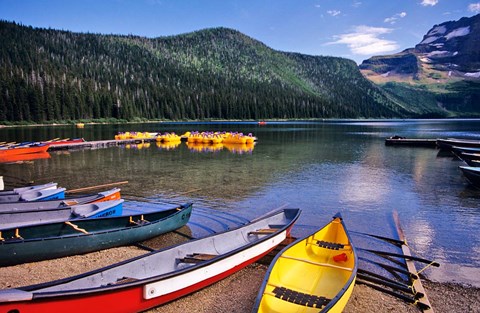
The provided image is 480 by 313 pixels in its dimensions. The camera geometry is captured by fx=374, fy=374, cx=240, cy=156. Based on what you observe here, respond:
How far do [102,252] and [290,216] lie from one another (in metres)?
7.48

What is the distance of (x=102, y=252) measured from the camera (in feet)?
44.8

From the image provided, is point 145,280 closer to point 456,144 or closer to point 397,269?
point 397,269

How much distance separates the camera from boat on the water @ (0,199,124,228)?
1389cm

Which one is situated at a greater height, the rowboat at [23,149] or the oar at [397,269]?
the rowboat at [23,149]

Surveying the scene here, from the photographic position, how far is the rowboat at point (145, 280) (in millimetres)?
7258

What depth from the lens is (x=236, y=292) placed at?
1103cm

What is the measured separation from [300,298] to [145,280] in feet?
11.8

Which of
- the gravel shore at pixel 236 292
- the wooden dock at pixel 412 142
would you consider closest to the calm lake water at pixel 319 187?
the gravel shore at pixel 236 292

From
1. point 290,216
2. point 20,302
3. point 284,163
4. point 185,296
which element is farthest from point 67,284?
point 284,163

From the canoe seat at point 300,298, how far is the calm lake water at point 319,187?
5919 millimetres

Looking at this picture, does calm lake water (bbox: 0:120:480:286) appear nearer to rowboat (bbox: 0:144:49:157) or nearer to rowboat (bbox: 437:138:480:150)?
rowboat (bbox: 0:144:49:157)

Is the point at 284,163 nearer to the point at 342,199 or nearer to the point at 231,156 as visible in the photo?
the point at 231,156

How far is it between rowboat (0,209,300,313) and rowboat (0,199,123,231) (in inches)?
237

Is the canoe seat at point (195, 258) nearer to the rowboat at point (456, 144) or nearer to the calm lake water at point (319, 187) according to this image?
the calm lake water at point (319, 187)
